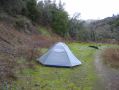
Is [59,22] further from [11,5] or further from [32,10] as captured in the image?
[11,5]

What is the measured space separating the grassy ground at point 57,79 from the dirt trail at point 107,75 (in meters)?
0.28

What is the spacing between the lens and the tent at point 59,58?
601 inches

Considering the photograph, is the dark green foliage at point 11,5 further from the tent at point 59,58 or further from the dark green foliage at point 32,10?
the tent at point 59,58

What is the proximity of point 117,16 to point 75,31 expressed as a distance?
40.1 ft

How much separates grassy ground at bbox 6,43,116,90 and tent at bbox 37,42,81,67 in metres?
0.43

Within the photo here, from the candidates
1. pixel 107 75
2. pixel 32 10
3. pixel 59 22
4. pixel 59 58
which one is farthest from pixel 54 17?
pixel 107 75

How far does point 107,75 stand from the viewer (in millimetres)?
13648

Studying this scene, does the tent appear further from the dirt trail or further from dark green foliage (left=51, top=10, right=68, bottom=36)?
dark green foliage (left=51, top=10, right=68, bottom=36)

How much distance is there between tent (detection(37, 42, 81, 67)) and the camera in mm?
15273

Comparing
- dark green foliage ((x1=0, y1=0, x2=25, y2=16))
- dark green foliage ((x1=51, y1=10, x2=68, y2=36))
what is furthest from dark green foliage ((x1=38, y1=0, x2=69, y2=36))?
dark green foliage ((x1=0, y1=0, x2=25, y2=16))

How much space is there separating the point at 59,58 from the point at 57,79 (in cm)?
326

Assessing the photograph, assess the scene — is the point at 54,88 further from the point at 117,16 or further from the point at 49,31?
the point at 117,16

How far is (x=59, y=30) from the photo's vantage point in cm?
3747

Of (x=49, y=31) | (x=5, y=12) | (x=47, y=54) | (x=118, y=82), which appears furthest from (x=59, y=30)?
(x=118, y=82)
